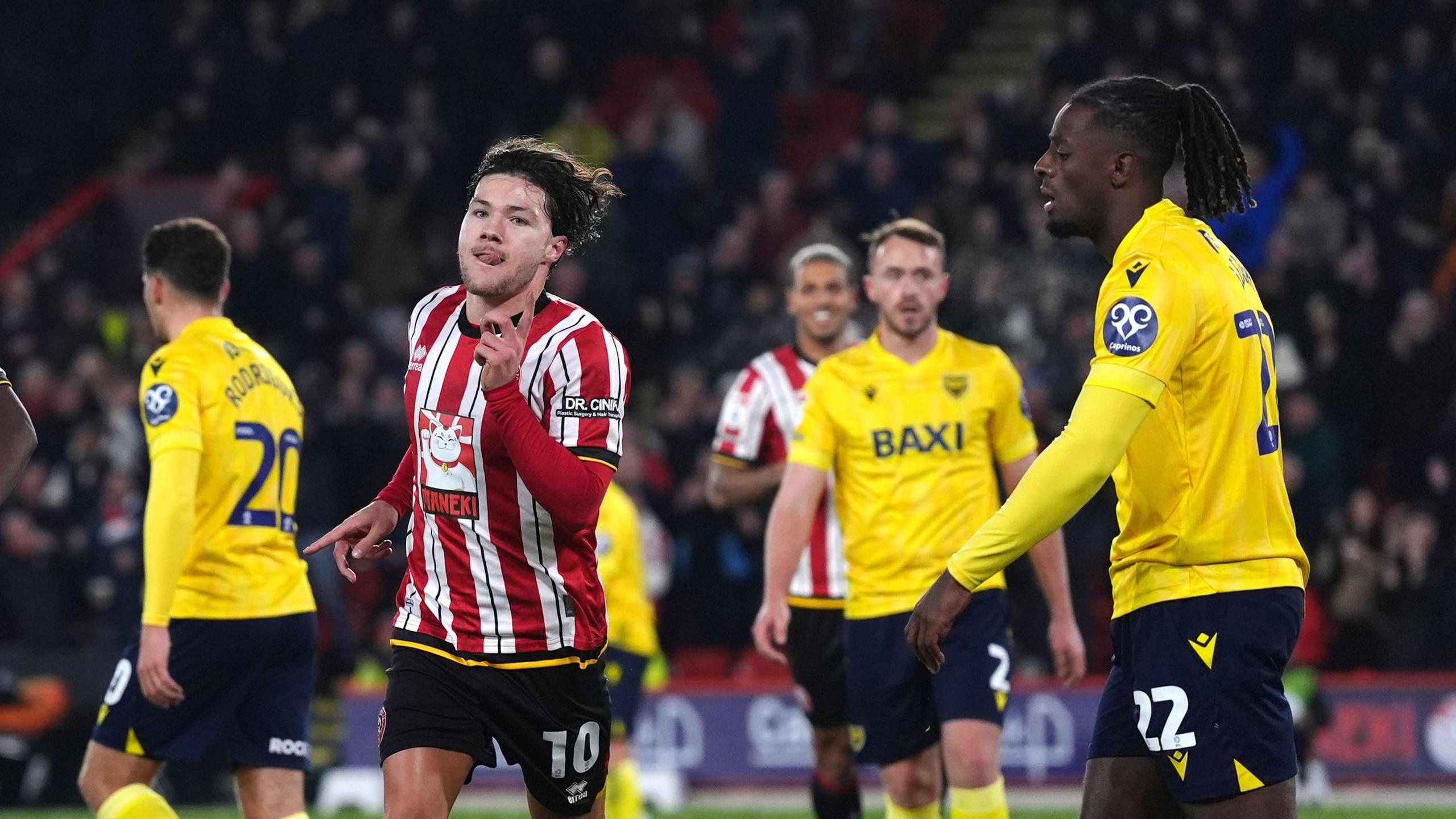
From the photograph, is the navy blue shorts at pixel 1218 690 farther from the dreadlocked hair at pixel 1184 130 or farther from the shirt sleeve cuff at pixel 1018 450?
the shirt sleeve cuff at pixel 1018 450

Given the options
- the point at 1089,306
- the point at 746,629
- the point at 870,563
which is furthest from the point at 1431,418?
the point at 870,563

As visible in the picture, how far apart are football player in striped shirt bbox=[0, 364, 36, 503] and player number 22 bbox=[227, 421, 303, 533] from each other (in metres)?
2.59

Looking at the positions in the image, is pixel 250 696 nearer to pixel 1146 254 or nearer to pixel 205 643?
pixel 205 643

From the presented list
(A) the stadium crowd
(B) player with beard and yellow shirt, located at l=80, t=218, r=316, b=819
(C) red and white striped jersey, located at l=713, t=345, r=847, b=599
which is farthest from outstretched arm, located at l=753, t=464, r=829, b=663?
(A) the stadium crowd

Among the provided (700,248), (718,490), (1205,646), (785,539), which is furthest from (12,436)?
(700,248)

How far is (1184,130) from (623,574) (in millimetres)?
7075

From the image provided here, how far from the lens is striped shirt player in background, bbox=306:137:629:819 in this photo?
524 cm

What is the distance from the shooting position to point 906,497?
24.5 ft

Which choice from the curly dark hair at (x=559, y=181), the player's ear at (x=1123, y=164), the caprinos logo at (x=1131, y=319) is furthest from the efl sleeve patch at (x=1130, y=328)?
the curly dark hair at (x=559, y=181)

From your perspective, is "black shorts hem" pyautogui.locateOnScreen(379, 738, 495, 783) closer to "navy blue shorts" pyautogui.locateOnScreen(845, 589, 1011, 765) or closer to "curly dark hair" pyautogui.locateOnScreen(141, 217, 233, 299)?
"navy blue shorts" pyautogui.locateOnScreen(845, 589, 1011, 765)

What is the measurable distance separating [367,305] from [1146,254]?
47.5 ft

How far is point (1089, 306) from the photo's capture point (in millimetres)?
15453

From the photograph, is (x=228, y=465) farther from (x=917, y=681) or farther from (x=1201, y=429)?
(x=1201, y=429)

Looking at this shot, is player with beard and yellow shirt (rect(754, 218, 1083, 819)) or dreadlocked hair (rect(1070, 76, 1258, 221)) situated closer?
dreadlocked hair (rect(1070, 76, 1258, 221))
